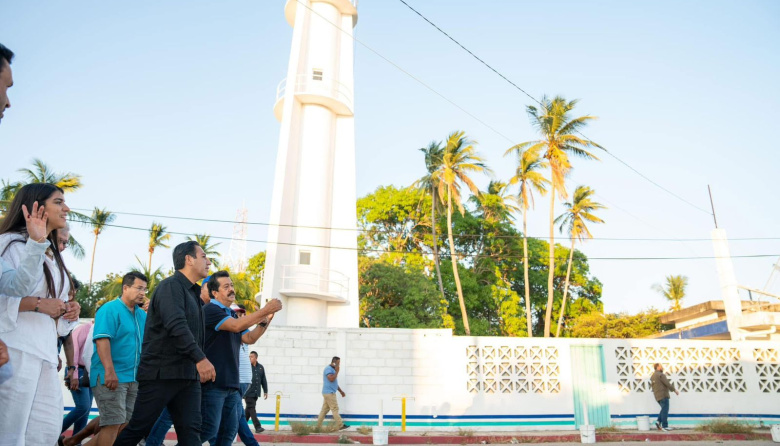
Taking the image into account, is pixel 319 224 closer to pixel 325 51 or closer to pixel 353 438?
pixel 325 51

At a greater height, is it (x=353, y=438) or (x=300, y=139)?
(x=300, y=139)

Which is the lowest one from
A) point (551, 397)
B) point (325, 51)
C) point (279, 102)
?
point (551, 397)

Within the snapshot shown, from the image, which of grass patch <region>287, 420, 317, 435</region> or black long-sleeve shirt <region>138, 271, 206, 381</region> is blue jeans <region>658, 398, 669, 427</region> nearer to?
grass patch <region>287, 420, 317, 435</region>

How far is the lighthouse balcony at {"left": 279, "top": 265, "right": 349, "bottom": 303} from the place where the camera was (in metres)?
19.7

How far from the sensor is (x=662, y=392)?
47.8 feet

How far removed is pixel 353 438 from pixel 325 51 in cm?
1535

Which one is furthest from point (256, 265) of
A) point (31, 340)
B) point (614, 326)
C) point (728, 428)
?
point (31, 340)

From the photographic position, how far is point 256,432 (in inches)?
495

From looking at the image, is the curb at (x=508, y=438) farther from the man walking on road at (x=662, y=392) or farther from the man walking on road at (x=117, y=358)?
the man walking on road at (x=117, y=358)

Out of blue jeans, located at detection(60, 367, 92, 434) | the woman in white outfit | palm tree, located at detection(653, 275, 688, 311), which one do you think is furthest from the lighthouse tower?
palm tree, located at detection(653, 275, 688, 311)

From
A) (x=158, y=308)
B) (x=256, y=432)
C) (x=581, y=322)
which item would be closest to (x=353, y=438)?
(x=256, y=432)

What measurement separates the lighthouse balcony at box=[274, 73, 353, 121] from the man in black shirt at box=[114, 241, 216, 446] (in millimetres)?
17691

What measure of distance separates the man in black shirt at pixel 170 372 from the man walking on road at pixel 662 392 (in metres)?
13.2

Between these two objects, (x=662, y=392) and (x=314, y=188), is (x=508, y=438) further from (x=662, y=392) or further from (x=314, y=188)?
(x=314, y=188)
